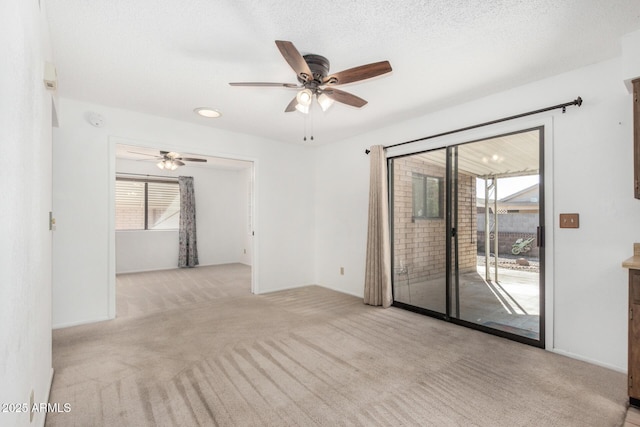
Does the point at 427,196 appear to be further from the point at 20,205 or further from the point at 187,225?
the point at 187,225

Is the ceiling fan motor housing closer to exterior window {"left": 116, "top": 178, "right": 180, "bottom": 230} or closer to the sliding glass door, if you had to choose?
the sliding glass door

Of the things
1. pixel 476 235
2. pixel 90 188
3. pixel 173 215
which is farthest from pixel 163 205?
pixel 476 235

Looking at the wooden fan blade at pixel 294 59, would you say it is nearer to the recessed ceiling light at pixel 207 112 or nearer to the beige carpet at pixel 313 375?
the recessed ceiling light at pixel 207 112

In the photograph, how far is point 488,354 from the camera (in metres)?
2.65

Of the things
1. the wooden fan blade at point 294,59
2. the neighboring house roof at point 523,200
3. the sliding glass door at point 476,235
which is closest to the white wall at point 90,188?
the wooden fan blade at point 294,59

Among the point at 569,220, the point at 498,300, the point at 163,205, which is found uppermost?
the point at 163,205

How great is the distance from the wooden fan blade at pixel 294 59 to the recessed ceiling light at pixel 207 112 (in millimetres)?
1782

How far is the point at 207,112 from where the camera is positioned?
365cm

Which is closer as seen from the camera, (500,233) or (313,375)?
(313,375)

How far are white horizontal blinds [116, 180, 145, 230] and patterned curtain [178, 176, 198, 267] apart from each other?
0.84m

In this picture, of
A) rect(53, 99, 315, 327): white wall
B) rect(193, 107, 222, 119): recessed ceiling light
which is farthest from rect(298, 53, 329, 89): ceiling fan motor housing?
rect(53, 99, 315, 327): white wall

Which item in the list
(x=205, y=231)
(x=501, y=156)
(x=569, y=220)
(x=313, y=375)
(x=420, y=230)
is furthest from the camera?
(x=205, y=231)

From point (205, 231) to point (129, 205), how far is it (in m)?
1.69

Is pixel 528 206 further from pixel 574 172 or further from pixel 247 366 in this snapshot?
pixel 247 366
